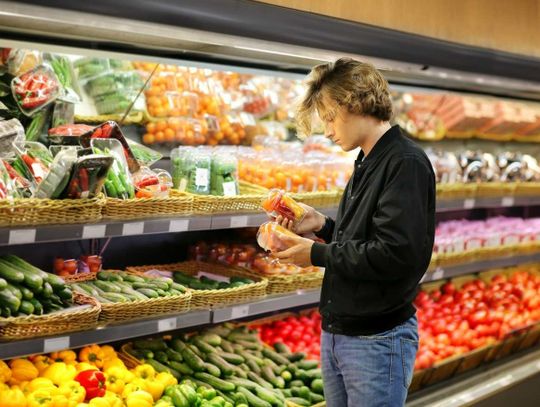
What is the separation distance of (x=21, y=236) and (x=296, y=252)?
0.96 meters

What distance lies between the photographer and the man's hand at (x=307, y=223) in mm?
2863

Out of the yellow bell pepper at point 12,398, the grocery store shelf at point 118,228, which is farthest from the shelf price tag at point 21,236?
the yellow bell pepper at point 12,398

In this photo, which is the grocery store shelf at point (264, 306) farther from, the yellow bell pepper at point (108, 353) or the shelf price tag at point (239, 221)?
the yellow bell pepper at point (108, 353)

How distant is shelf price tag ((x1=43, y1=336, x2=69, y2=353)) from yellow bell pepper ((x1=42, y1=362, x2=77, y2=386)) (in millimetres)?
330

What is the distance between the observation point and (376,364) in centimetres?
254

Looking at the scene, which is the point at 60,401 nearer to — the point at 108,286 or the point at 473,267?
the point at 108,286

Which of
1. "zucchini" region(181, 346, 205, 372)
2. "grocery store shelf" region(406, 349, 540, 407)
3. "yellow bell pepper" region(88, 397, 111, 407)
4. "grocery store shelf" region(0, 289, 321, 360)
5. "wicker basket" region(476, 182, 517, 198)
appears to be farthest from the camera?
"wicker basket" region(476, 182, 517, 198)

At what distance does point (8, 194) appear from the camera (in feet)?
8.74

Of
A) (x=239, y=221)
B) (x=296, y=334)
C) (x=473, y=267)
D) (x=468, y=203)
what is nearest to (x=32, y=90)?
(x=239, y=221)

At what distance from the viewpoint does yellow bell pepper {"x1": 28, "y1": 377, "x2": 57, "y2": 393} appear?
286cm

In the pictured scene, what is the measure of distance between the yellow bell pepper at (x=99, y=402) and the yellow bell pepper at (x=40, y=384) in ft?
0.51

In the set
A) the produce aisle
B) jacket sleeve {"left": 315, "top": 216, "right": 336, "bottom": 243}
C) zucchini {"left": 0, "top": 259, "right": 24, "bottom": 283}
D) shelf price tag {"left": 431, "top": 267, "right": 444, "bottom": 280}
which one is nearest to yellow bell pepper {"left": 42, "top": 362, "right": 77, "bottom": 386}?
the produce aisle

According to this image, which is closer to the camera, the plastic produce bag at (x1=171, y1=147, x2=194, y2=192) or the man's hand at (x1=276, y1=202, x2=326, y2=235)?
the man's hand at (x1=276, y1=202, x2=326, y2=235)

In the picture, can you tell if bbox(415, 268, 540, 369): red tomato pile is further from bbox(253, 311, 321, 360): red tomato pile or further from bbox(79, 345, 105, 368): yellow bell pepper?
bbox(79, 345, 105, 368): yellow bell pepper
